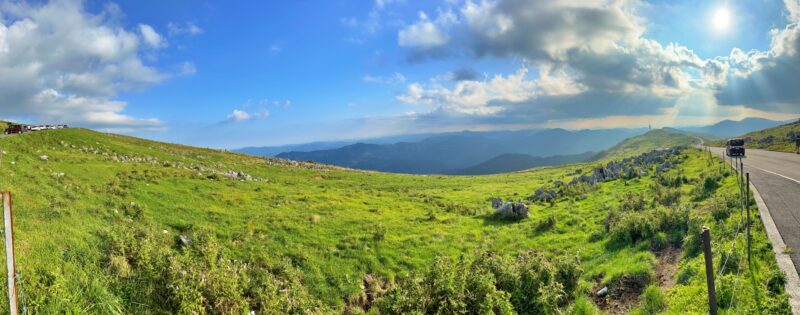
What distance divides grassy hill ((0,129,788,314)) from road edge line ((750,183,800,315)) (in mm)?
288

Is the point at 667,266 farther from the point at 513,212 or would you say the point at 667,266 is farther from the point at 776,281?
the point at 513,212

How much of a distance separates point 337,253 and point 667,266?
52.8ft

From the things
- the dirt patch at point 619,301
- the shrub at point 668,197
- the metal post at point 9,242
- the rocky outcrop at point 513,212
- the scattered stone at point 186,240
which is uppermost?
the metal post at point 9,242

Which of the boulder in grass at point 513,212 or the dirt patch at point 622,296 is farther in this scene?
the boulder in grass at point 513,212

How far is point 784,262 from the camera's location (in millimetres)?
12664

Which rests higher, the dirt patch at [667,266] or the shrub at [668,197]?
the shrub at [668,197]

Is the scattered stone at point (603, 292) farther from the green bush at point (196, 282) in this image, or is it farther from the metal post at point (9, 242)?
the metal post at point (9, 242)

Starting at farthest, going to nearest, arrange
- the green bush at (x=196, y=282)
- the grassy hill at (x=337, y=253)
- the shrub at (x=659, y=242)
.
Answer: the shrub at (x=659, y=242) < the grassy hill at (x=337, y=253) < the green bush at (x=196, y=282)

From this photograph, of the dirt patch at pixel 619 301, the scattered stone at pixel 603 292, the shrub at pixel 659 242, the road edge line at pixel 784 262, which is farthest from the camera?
the shrub at pixel 659 242

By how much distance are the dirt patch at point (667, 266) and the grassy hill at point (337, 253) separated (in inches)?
3.5

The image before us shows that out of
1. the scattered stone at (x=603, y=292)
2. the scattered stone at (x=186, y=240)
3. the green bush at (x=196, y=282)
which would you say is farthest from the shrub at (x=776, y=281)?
the scattered stone at (x=186, y=240)

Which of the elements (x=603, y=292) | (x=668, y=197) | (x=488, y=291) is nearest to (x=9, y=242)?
(x=488, y=291)

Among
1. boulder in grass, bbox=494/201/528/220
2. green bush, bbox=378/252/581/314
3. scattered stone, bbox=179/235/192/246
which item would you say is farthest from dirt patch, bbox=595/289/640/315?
scattered stone, bbox=179/235/192/246

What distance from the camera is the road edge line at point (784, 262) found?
10620 mm
